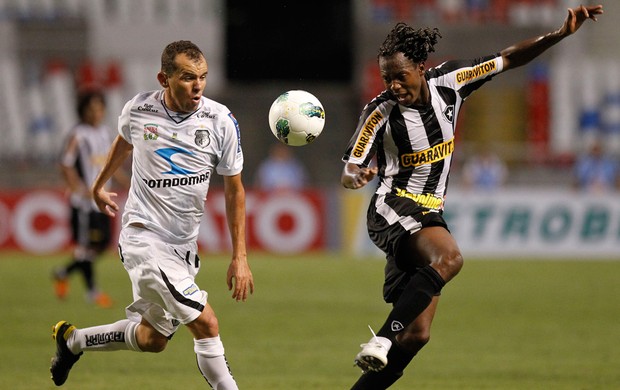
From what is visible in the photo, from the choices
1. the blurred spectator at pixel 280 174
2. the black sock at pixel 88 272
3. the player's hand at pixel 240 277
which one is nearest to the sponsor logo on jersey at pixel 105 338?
the player's hand at pixel 240 277

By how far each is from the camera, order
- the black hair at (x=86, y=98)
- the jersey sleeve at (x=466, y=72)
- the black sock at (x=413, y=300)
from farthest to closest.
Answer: the black hair at (x=86, y=98) < the jersey sleeve at (x=466, y=72) < the black sock at (x=413, y=300)

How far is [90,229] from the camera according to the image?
13.3 meters

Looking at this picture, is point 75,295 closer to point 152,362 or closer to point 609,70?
point 152,362

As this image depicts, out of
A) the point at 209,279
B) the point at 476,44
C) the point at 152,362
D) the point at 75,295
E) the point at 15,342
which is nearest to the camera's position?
the point at 152,362

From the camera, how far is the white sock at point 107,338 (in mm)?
6680

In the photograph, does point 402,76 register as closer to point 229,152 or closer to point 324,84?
point 229,152

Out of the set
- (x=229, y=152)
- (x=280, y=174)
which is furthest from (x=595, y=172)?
(x=229, y=152)

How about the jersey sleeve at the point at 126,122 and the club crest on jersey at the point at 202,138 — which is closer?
the club crest on jersey at the point at 202,138

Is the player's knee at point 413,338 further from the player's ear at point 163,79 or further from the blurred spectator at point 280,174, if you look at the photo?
the blurred spectator at point 280,174

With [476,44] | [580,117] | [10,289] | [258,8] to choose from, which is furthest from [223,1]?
[10,289]

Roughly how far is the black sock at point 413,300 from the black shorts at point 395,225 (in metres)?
0.37

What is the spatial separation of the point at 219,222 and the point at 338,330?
878 cm

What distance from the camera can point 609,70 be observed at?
86.2ft

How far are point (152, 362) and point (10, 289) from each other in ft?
19.7
